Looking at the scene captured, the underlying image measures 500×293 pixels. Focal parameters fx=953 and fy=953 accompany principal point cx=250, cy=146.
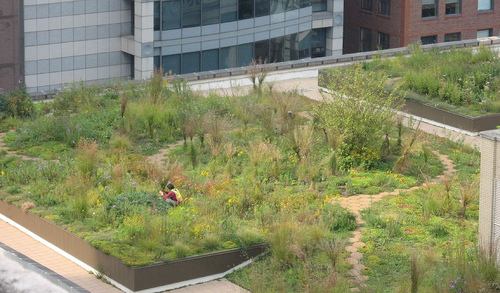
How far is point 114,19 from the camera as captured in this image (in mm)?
48469

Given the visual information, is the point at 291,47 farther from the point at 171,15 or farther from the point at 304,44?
the point at 171,15

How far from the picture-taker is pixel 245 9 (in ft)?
164

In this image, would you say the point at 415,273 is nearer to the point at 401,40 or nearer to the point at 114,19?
the point at 114,19

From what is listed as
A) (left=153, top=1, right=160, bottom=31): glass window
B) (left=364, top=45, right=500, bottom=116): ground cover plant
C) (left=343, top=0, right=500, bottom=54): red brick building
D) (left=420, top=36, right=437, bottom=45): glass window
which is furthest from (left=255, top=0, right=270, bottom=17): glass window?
(left=364, top=45, right=500, bottom=116): ground cover plant

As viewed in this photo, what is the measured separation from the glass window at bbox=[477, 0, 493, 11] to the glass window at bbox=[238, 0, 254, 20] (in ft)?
59.8

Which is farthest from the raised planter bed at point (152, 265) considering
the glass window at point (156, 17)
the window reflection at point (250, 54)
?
the glass window at point (156, 17)

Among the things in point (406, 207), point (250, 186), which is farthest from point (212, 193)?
point (406, 207)

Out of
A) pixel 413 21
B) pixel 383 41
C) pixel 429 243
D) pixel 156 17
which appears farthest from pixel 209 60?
pixel 429 243

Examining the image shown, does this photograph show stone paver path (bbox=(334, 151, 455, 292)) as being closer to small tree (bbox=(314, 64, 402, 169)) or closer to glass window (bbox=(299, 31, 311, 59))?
small tree (bbox=(314, 64, 402, 169))

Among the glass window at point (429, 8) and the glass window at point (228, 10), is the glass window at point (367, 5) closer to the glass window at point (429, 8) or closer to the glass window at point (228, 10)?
the glass window at point (429, 8)

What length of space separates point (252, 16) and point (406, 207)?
31027mm

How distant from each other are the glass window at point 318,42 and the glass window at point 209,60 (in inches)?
300

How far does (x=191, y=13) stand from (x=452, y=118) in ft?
75.6

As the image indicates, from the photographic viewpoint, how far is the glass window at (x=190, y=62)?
4891 centimetres
